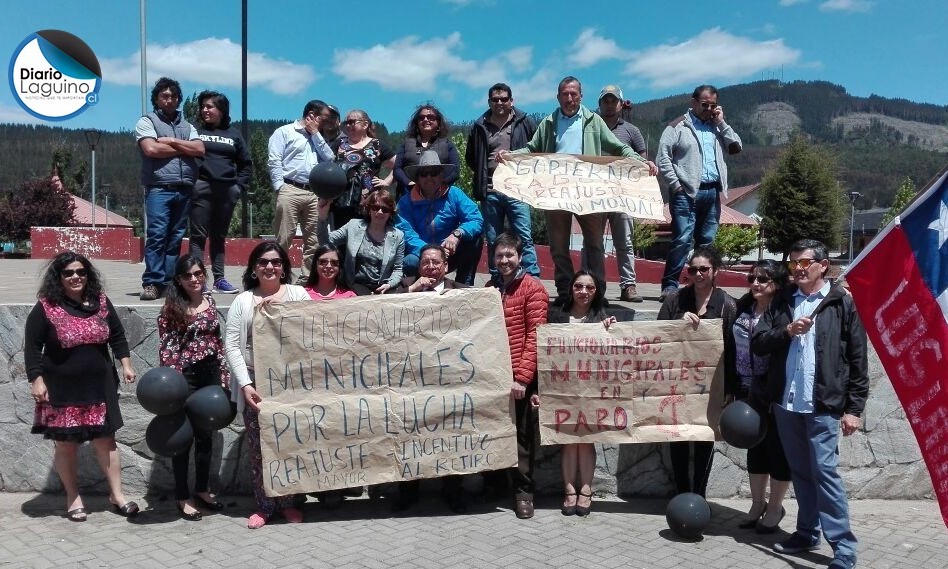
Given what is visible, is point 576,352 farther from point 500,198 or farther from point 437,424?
point 500,198

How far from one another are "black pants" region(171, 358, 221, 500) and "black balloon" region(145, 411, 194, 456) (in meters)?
0.13

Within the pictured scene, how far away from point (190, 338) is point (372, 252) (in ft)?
4.78

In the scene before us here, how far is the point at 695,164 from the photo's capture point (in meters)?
7.14

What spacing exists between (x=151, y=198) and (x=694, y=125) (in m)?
5.02

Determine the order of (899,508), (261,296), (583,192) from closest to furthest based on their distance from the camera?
(261,296)
(899,508)
(583,192)

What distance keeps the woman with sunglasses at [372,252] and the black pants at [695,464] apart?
2494 millimetres

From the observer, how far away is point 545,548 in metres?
5.11

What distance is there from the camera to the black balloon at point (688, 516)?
5.25 metres

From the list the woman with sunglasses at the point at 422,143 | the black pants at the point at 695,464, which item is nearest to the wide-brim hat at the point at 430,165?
the woman with sunglasses at the point at 422,143

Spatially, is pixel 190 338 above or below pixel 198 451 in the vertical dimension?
above

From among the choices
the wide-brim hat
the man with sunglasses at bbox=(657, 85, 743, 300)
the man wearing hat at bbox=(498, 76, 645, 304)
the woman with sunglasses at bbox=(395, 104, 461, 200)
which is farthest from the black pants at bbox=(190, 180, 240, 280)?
the man with sunglasses at bbox=(657, 85, 743, 300)

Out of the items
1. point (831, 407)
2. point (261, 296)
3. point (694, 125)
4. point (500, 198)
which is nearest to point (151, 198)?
point (261, 296)

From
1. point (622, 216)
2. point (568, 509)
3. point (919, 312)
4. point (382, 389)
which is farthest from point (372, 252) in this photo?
point (919, 312)

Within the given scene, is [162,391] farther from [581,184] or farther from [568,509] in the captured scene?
[581,184]
